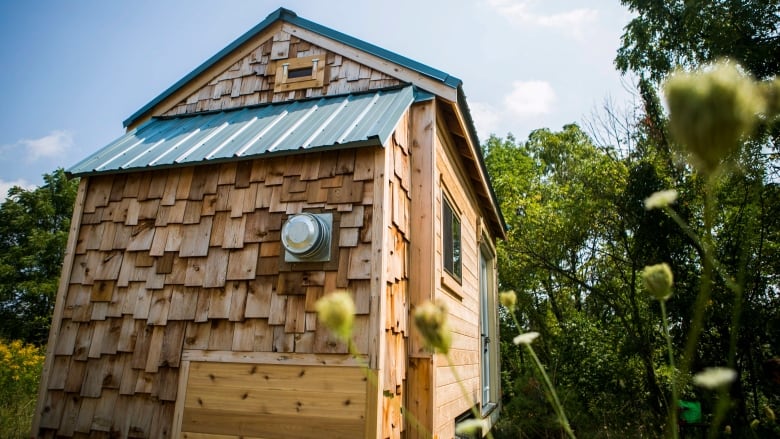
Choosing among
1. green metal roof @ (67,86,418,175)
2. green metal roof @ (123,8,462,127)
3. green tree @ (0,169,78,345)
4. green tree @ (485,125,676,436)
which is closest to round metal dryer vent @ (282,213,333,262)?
green metal roof @ (67,86,418,175)

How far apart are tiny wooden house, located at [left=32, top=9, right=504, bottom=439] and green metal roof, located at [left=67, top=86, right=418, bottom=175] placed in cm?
3

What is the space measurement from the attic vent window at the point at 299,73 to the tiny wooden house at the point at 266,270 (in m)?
0.21

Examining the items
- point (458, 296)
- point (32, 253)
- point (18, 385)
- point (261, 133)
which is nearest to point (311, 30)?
point (261, 133)

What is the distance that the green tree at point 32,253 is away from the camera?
19.9 metres

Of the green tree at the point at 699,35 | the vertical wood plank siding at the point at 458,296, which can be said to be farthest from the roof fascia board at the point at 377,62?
the green tree at the point at 699,35

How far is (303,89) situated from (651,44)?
7.76 meters

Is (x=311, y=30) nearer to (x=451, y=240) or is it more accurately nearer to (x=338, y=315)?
(x=451, y=240)

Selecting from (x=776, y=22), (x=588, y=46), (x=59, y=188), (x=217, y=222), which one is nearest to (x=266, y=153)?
(x=217, y=222)

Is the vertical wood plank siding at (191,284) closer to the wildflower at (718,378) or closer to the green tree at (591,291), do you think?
the wildflower at (718,378)

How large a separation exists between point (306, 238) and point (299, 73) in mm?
2548

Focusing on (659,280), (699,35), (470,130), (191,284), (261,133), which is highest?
(699,35)

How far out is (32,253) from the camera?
2114 centimetres

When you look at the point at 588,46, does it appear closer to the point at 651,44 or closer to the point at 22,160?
the point at 651,44

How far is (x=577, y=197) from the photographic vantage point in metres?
10.4
